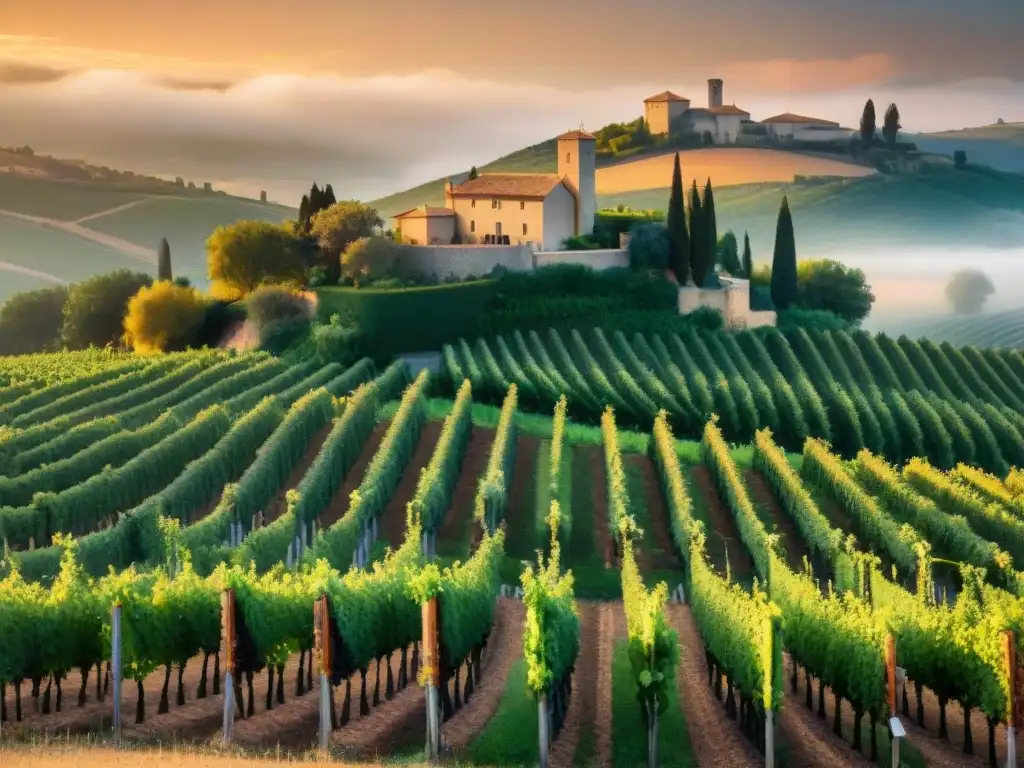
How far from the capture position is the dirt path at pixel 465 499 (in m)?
29.6

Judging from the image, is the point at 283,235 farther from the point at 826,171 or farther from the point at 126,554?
the point at 826,171

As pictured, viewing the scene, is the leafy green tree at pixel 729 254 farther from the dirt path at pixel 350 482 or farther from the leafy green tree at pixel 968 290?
the dirt path at pixel 350 482

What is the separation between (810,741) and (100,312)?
46316mm

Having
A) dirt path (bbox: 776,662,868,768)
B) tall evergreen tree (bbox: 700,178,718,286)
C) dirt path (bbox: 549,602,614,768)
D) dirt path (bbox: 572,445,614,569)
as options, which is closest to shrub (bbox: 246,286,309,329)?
tall evergreen tree (bbox: 700,178,718,286)

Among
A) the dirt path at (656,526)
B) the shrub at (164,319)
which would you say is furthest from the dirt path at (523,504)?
the shrub at (164,319)

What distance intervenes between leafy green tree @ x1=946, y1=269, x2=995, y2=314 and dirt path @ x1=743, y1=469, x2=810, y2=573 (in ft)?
168

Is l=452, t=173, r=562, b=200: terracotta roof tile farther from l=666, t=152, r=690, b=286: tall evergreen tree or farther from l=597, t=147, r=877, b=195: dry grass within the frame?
l=597, t=147, r=877, b=195: dry grass

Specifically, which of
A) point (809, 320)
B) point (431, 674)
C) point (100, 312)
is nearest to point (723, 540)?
point (431, 674)

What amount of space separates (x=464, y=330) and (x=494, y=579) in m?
27.9

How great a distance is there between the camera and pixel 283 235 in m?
54.2

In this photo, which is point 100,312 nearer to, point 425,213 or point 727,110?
point 425,213

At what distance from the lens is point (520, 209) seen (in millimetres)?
54312

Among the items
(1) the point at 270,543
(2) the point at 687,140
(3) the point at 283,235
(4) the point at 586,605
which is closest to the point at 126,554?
(1) the point at 270,543

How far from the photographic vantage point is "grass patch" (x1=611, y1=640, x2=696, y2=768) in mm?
17750
